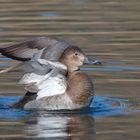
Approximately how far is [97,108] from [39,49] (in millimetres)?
1024

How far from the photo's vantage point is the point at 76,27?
1634 centimetres

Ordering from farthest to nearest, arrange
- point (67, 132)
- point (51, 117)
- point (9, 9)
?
point (9, 9), point (51, 117), point (67, 132)

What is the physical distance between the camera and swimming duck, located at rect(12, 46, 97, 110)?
11.0 metres

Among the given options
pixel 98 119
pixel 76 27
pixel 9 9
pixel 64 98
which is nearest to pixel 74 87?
pixel 64 98

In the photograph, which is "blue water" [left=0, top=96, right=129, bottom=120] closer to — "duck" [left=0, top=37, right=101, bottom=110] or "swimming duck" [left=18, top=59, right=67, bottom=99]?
"duck" [left=0, top=37, right=101, bottom=110]

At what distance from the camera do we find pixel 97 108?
1104cm

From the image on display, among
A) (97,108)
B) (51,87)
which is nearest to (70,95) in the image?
(51,87)

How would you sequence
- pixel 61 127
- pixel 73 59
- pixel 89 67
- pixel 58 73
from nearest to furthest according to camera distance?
pixel 61 127 → pixel 58 73 → pixel 73 59 → pixel 89 67

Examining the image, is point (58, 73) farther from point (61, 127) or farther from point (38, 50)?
point (61, 127)

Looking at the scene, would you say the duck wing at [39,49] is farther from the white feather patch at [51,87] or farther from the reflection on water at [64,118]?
the reflection on water at [64,118]

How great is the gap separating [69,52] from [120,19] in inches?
244

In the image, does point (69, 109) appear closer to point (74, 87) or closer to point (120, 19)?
point (74, 87)

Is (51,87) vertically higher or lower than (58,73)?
lower

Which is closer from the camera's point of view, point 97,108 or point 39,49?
point 97,108
